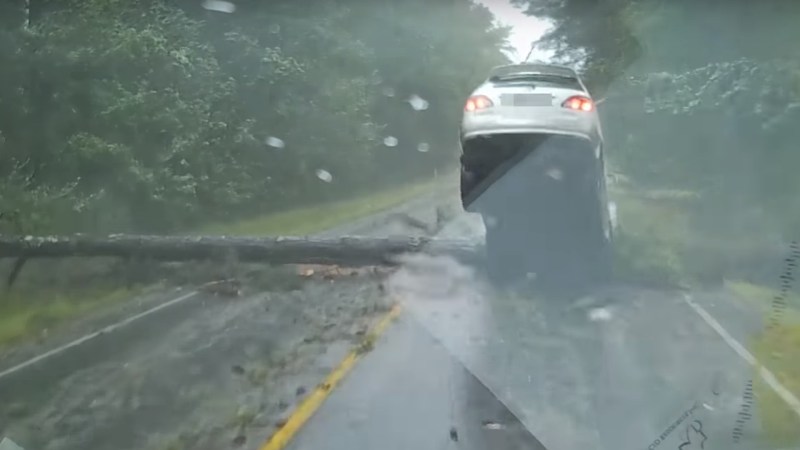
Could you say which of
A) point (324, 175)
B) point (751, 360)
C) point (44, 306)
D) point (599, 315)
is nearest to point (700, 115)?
point (599, 315)

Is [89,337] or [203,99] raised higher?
[203,99]

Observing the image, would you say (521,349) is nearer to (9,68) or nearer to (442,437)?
(442,437)

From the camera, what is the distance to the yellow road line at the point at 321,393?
501 centimetres

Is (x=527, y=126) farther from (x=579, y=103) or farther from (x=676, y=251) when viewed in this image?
(x=676, y=251)

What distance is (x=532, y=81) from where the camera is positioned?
19.0 feet

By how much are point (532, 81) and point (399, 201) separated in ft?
3.79

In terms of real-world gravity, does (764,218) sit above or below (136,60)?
below

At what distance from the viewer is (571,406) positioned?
5418 mm

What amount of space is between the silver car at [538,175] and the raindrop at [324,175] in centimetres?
92

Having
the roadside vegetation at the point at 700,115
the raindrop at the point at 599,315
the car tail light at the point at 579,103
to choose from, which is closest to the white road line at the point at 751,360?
the roadside vegetation at the point at 700,115

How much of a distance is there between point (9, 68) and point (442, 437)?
12.0 ft

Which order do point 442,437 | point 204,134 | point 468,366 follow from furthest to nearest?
point 204,134
point 468,366
point 442,437

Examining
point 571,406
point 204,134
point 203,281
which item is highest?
point 204,134

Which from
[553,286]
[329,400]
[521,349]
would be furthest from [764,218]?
[329,400]
